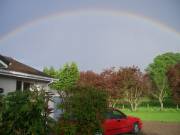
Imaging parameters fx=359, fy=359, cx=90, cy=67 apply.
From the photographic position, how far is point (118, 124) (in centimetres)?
1805

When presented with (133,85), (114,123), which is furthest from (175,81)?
(114,123)

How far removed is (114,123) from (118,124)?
0.34 meters

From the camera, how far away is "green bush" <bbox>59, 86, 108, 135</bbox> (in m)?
12.6

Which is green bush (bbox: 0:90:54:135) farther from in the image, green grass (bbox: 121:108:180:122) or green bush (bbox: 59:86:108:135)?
green grass (bbox: 121:108:180:122)

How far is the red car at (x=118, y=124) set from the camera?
17438 mm

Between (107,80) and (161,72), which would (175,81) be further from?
(161,72)

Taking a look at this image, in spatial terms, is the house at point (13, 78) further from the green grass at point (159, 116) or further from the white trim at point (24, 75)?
the green grass at point (159, 116)

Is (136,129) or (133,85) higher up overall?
(133,85)

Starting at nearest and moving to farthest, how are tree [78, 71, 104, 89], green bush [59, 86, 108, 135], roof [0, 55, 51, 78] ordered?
green bush [59, 86, 108, 135] → roof [0, 55, 51, 78] → tree [78, 71, 104, 89]

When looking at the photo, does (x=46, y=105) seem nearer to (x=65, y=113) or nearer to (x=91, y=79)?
(x=65, y=113)

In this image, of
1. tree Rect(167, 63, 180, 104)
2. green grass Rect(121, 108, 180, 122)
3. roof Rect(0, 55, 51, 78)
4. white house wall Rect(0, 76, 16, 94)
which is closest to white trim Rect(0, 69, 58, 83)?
roof Rect(0, 55, 51, 78)

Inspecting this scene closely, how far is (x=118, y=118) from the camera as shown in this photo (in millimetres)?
18438

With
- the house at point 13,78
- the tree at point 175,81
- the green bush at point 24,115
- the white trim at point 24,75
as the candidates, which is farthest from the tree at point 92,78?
the green bush at point 24,115

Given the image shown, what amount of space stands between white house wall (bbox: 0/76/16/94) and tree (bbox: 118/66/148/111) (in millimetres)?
36740
